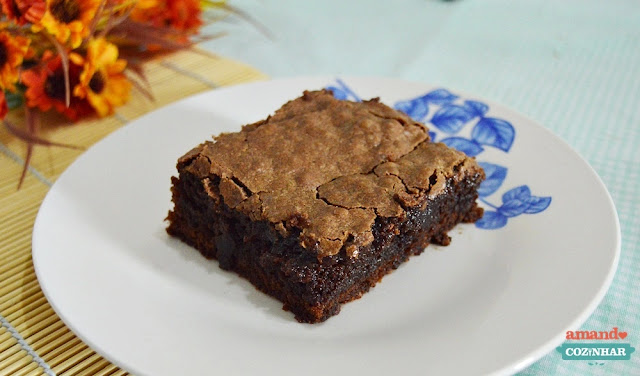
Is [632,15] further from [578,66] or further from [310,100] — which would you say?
[310,100]

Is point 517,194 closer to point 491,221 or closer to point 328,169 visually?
point 491,221

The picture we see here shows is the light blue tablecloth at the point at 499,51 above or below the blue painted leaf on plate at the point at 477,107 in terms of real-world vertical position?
below

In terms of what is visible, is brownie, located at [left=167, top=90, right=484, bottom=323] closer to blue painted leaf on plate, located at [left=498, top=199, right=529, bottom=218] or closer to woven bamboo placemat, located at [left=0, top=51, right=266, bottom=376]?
blue painted leaf on plate, located at [left=498, top=199, right=529, bottom=218]

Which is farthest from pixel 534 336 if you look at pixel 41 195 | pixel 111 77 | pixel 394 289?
pixel 111 77

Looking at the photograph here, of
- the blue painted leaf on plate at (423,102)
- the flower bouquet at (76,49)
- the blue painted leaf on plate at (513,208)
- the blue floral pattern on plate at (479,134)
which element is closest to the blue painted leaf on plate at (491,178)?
the blue floral pattern on plate at (479,134)

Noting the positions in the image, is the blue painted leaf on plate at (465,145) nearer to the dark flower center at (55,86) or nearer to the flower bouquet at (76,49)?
the flower bouquet at (76,49)

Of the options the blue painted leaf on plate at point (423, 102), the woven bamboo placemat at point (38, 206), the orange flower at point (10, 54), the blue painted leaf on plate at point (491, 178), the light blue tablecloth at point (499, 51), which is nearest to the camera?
the woven bamboo placemat at point (38, 206)
